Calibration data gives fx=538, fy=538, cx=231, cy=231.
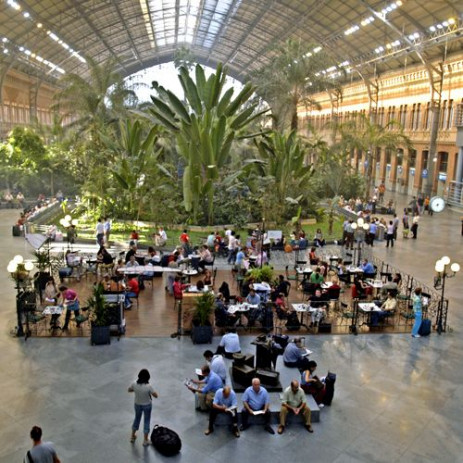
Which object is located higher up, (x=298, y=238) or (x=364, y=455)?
(x=298, y=238)

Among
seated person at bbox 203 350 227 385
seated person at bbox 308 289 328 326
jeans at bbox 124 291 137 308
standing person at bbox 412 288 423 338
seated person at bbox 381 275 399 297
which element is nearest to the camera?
seated person at bbox 203 350 227 385

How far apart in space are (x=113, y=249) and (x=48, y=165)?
51.1 ft

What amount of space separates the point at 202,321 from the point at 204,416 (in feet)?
10.8

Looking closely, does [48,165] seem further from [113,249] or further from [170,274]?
[170,274]

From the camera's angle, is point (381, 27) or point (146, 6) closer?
point (381, 27)

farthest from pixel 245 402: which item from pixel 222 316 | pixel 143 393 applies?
pixel 222 316

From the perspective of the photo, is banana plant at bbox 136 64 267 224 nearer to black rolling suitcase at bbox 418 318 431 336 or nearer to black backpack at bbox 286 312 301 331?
black backpack at bbox 286 312 301 331

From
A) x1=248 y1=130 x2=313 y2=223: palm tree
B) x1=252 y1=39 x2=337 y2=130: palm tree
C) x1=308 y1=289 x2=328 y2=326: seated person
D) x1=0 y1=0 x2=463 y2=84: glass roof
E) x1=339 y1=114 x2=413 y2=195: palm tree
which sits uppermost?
x1=0 y1=0 x2=463 y2=84: glass roof

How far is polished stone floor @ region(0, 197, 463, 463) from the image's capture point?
788cm

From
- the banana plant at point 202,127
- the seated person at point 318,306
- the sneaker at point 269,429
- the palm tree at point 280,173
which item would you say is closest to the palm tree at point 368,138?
the palm tree at point 280,173

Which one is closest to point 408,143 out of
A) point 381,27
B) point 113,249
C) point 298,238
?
point 381,27

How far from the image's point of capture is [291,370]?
1030 centimetres

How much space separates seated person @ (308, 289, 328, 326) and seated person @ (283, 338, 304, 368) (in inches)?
98.2

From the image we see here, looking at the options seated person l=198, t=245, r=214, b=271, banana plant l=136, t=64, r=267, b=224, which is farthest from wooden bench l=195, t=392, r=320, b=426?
banana plant l=136, t=64, r=267, b=224
